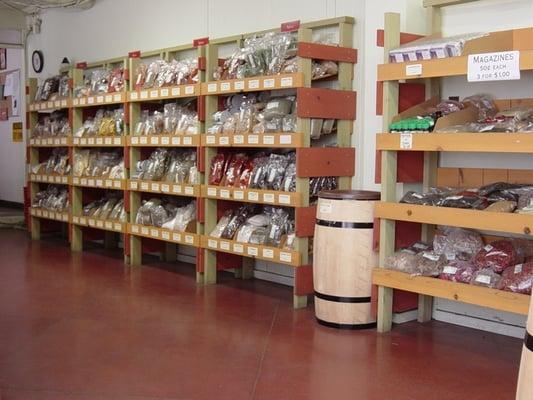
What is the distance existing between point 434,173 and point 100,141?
4193mm

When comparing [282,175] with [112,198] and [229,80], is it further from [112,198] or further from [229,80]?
[112,198]

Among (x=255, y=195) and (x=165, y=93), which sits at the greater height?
(x=165, y=93)

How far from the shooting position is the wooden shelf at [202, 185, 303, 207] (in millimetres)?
5238

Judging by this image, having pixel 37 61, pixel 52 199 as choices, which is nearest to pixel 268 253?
pixel 52 199

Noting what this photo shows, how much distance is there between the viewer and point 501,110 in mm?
4402

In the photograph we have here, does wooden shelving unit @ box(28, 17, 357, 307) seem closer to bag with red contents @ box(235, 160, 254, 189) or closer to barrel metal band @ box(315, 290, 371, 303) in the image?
bag with red contents @ box(235, 160, 254, 189)

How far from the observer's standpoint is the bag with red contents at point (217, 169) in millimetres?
6102

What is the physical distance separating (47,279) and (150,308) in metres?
1.62

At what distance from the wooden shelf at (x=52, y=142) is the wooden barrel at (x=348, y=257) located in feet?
15.2

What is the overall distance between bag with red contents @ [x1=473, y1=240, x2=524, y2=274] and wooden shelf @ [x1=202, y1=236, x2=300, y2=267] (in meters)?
1.51

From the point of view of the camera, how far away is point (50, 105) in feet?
28.3

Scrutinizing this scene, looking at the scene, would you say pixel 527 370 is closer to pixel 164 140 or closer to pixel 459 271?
pixel 459 271

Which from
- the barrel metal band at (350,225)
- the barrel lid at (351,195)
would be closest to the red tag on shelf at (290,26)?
the barrel lid at (351,195)

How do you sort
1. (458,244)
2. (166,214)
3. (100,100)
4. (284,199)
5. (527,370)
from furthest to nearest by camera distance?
(100,100), (166,214), (284,199), (458,244), (527,370)
